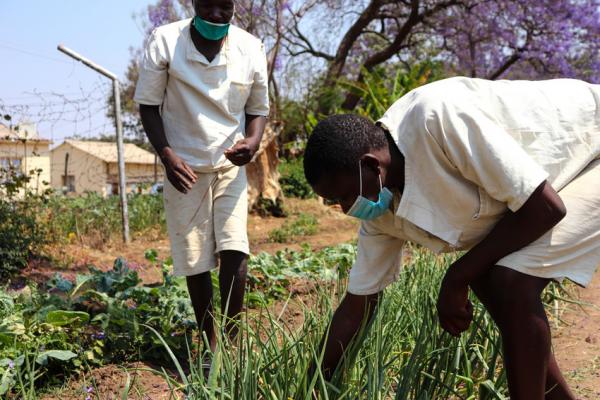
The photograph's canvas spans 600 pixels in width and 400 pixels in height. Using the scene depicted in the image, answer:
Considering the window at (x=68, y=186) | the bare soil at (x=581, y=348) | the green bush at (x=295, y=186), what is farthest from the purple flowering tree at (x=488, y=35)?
the bare soil at (x=581, y=348)

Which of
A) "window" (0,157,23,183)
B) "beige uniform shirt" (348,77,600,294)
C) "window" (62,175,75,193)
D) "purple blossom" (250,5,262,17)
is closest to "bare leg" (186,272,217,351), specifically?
"beige uniform shirt" (348,77,600,294)

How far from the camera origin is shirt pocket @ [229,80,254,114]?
2.91m

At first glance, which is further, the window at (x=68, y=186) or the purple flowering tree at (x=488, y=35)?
the purple flowering tree at (x=488, y=35)

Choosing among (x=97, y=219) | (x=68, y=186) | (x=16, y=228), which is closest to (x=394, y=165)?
(x=16, y=228)

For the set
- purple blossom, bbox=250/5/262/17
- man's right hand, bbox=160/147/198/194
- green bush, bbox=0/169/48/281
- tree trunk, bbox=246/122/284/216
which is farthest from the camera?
purple blossom, bbox=250/5/262/17

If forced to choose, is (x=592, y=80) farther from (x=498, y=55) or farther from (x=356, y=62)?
(x=356, y=62)

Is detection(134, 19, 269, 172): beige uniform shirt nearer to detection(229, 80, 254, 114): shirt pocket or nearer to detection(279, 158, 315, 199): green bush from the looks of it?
detection(229, 80, 254, 114): shirt pocket

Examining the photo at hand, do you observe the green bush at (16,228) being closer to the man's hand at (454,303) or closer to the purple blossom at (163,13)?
the man's hand at (454,303)

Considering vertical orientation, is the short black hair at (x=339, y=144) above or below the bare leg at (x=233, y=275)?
above

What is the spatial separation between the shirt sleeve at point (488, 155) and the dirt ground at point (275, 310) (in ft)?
2.33

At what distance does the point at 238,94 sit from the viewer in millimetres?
2939

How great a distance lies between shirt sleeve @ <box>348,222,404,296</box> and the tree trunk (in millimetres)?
6391

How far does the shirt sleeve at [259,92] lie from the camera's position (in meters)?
3.04

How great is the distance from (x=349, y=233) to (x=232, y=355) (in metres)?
5.74
